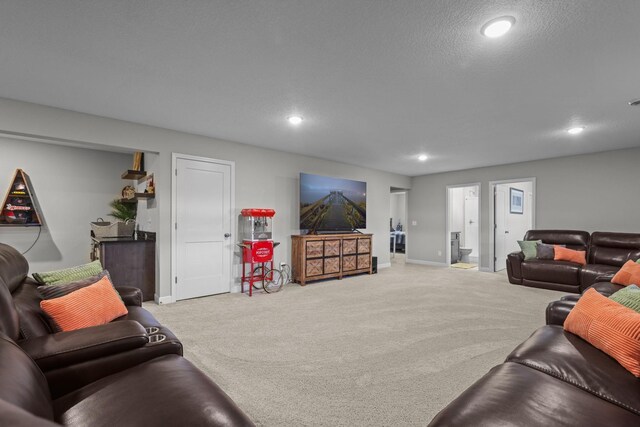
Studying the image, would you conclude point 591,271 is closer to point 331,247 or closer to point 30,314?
point 331,247

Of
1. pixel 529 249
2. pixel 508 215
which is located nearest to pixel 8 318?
pixel 529 249

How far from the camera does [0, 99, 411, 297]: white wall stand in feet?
11.2

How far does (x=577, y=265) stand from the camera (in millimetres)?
4902

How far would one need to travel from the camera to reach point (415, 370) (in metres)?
2.33

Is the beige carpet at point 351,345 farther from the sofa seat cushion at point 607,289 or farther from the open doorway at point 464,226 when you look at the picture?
the open doorway at point 464,226

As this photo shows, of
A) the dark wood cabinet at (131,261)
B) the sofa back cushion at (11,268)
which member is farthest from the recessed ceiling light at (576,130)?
the dark wood cabinet at (131,261)

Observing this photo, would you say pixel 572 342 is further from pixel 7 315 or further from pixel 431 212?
pixel 431 212

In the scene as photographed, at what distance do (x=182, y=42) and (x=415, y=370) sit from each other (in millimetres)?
2952

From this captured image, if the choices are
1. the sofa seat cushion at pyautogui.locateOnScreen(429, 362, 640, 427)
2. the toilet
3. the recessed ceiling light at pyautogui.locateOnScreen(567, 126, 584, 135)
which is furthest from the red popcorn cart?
the toilet

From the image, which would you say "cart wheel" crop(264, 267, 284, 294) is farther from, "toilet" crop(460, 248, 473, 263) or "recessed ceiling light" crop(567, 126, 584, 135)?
"toilet" crop(460, 248, 473, 263)

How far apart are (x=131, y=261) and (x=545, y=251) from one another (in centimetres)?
663

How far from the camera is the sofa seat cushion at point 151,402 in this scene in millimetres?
991

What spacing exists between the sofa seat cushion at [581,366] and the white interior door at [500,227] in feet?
18.9

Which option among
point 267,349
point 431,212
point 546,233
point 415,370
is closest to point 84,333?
point 267,349
